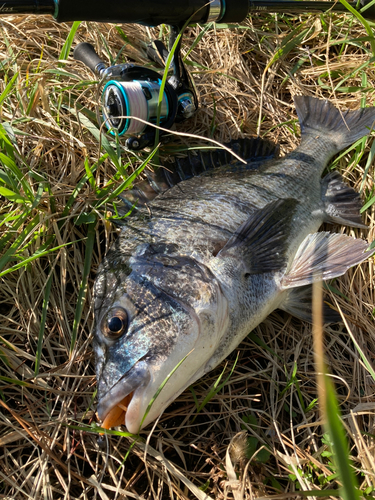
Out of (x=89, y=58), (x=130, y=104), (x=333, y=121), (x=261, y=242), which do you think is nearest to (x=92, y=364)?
(x=261, y=242)

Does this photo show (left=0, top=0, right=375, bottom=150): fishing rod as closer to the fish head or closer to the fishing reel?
the fishing reel

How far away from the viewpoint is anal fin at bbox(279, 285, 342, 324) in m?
2.61

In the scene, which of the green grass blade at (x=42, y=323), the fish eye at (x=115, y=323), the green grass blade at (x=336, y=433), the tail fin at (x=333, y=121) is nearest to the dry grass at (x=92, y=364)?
the green grass blade at (x=42, y=323)

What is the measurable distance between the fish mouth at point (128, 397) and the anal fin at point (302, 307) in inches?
44.4

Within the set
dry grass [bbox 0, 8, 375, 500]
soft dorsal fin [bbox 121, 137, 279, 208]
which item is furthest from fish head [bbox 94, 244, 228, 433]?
soft dorsal fin [bbox 121, 137, 279, 208]

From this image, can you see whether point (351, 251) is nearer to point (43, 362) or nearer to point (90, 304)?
point (90, 304)

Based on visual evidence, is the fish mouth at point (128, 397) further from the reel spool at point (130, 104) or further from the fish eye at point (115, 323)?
the reel spool at point (130, 104)

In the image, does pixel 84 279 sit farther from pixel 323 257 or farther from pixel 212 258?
pixel 323 257

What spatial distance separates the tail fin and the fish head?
1.69m

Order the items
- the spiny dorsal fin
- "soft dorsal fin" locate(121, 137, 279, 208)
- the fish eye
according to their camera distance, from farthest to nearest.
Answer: the spiny dorsal fin
"soft dorsal fin" locate(121, 137, 279, 208)
the fish eye

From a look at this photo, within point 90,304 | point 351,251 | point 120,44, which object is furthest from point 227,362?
point 120,44

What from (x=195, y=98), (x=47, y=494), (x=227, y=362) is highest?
(x=195, y=98)

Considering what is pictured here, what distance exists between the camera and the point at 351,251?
260 centimetres

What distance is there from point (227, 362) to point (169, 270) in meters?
0.68
